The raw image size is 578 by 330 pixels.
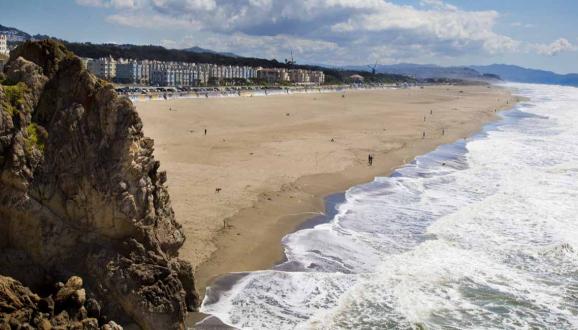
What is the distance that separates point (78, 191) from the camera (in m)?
9.29

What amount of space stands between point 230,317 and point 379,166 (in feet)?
62.4

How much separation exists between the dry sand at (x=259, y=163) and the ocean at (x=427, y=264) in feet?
3.39

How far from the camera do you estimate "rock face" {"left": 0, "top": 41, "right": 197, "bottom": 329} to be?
895 cm

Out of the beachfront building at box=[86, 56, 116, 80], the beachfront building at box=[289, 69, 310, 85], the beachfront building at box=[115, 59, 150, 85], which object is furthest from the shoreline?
the beachfront building at box=[289, 69, 310, 85]

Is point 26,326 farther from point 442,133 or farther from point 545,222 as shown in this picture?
point 442,133

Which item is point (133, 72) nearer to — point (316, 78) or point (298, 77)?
point (298, 77)

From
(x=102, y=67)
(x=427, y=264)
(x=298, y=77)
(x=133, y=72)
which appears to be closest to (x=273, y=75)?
(x=298, y=77)

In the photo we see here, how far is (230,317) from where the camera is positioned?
11.8 meters

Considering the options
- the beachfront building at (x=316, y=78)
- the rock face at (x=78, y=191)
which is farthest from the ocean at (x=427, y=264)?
the beachfront building at (x=316, y=78)

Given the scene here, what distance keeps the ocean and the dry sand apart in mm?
1033

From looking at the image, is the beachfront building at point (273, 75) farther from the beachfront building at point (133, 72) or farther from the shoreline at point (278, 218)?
the shoreline at point (278, 218)

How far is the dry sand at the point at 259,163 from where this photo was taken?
1655 cm

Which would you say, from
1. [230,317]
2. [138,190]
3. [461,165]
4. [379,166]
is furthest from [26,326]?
[461,165]

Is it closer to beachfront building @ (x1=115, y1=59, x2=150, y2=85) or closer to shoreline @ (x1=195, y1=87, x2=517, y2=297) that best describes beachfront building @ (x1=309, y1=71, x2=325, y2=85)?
beachfront building @ (x1=115, y1=59, x2=150, y2=85)
